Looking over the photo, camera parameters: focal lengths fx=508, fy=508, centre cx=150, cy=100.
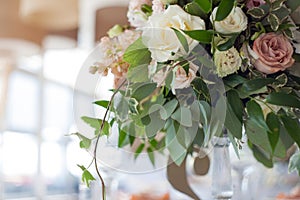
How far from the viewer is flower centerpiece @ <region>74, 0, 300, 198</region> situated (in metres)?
0.76

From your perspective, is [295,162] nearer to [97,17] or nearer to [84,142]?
[84,142]

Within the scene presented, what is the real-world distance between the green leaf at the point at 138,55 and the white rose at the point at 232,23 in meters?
0.12

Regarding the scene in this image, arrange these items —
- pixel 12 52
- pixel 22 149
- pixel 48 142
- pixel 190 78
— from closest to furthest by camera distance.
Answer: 1. pixel 190 78
2. pixel 12 52
3. pixel 22 149
4. pixel 48 142

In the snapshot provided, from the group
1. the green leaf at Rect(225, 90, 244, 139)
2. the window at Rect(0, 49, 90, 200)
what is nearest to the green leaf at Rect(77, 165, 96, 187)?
the green leaf at Rect(225, 90, 244, 139)

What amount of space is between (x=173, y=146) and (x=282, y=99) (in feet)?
0.69

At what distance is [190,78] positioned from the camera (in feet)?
2.50

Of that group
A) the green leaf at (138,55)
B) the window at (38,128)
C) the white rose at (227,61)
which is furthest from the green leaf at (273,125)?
the window at (38,128)

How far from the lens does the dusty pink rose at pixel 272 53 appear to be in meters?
0.76

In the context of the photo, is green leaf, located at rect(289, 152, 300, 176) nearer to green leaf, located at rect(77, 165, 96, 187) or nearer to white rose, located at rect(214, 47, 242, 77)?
white rose, located at rect(214, 47, 242, 77)

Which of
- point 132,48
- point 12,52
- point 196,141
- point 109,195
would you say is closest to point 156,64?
point 132,48

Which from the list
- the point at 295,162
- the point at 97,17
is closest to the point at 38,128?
the point at 97,17

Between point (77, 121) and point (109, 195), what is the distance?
1.20 ft

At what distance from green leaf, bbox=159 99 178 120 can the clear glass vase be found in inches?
4.4

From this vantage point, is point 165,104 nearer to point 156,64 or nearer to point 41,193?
point 156,64
